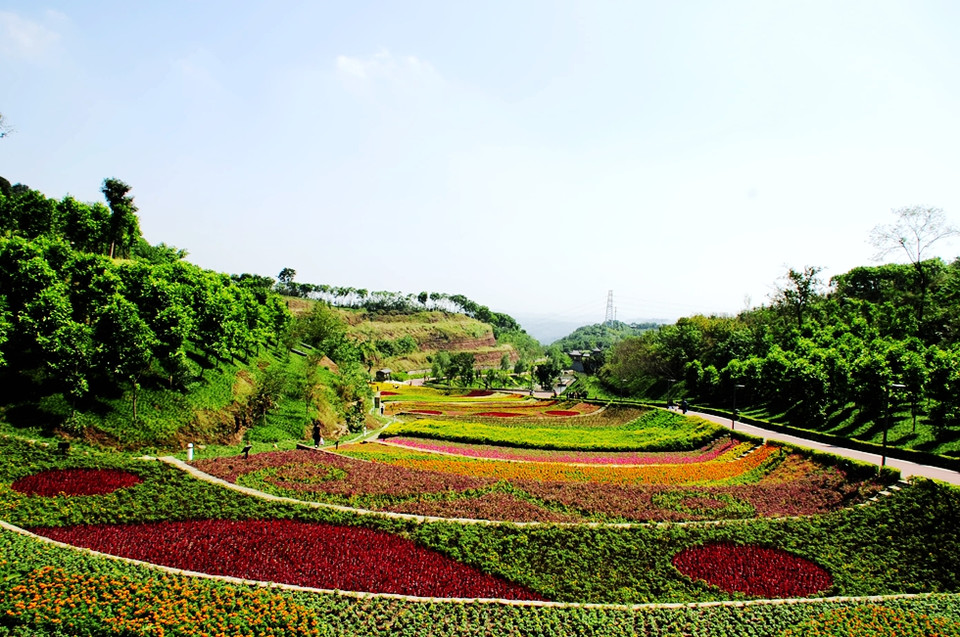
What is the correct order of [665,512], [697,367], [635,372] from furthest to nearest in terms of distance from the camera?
[635,372] → [697,367] → [665,512]

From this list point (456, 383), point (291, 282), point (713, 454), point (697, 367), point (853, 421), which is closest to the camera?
point (713, 454)

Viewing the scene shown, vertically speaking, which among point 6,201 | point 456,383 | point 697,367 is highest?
point 6,201

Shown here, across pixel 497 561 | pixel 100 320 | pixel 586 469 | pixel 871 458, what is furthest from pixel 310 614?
pixel 871 458

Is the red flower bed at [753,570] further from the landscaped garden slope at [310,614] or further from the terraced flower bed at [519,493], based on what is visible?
the terraced flower bed at [519,493]

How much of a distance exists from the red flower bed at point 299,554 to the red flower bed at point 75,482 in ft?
8.50

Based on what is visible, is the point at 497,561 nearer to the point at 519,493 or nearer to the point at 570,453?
the point at 519,493

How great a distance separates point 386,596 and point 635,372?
66.1 metres

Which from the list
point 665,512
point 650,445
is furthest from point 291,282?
point 665,512

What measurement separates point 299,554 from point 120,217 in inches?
1845

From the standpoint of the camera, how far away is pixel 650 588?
1097cm

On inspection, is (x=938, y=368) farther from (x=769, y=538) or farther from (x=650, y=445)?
(x=769, y=538)

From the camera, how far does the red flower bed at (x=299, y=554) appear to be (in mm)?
10695

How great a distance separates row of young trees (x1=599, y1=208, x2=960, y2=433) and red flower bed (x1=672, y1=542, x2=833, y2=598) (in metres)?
13.9

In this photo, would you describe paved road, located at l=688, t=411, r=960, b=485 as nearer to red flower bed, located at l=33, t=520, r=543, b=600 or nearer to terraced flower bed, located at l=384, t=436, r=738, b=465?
terraced flower bed, located at l=384, t=436, r=738, b=465
